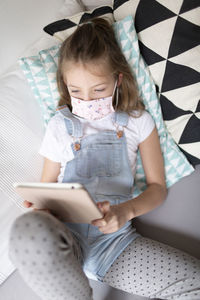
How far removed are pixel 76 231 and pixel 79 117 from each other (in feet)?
1.27

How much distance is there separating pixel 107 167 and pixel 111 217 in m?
0.24

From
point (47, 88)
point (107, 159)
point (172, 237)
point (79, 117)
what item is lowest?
point (172, 237)

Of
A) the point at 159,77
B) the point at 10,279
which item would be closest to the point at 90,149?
the point at 159,77

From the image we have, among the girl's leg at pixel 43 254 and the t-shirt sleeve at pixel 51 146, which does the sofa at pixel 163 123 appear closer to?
the t-shirt sleeve at pixel 51 146

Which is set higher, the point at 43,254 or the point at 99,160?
the point at 43,254

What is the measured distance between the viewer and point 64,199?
0.57m

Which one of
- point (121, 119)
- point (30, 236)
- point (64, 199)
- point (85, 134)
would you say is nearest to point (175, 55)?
point (121, 119)

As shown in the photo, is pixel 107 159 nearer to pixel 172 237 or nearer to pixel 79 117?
pixel 79 117

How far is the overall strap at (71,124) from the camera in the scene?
908 mm

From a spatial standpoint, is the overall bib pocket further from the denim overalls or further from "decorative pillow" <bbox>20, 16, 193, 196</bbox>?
"decorative pillow" <bbox>20, 16, 193, 196</bbox>

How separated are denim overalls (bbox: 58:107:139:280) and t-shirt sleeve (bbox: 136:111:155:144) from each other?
5cm

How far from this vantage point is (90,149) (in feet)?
2.99

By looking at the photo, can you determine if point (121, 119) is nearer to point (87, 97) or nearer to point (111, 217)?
point (87, 97)

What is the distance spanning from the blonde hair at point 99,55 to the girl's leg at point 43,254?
1.70 feet
